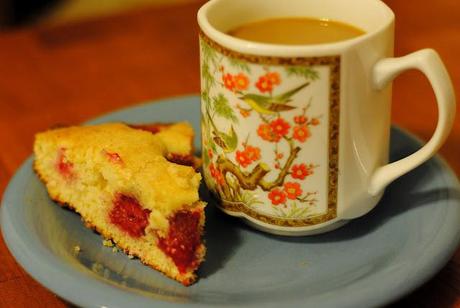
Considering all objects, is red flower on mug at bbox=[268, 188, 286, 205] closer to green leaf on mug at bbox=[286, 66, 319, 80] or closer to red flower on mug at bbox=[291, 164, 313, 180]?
red flower on mug at bbox=[291, 164, 313, 180]

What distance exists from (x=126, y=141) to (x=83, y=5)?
1526mm

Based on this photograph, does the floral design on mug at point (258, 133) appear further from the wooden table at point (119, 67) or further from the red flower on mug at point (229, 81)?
the wooden table at point (119, 67)

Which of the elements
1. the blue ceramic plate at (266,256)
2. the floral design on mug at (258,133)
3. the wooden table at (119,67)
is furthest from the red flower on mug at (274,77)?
the wooden table at (119,67)

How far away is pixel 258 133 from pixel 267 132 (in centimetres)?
1

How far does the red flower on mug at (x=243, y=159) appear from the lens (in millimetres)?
793

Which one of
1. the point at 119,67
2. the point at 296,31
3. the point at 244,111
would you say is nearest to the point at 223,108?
the point at 244,111

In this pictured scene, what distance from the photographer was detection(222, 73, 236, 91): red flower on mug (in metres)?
0.76

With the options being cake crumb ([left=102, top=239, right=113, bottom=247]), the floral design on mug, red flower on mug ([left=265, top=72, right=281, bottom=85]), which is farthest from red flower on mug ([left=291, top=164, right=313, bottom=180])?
cake crumb ([left=102, top=239, right=113, bottom=247])

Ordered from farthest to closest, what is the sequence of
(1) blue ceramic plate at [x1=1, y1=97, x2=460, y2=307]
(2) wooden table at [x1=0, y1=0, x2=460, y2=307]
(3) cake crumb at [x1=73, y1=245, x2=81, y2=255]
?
(2) wooden table at [x1=0, y1=0, x2=460, y2=307] < (3) cake crumb at [x1=73, y1=245, x2=81, y2=255] < (1) blue ceramic plate at [x1=1, y1=97, x2=460, y2=307]

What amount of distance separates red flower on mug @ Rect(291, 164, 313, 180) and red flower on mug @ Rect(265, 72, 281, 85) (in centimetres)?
10

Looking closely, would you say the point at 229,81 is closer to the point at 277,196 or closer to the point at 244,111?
the point at 244,111

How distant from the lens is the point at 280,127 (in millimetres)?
759

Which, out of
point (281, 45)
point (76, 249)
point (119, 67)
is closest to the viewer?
point (281, 45)

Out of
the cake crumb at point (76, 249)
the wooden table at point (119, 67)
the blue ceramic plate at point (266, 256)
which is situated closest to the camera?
the blue ceramic plate at point (266, 256)
